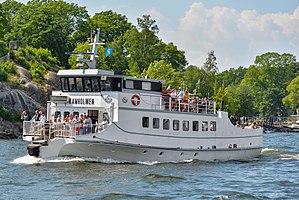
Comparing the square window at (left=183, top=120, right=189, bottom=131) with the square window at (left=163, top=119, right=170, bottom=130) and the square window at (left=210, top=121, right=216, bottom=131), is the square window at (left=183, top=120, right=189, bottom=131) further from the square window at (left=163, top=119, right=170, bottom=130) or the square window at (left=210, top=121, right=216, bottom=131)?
the square window at (left=210, top=121, right=216, bottom=131)

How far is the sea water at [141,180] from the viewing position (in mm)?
25203

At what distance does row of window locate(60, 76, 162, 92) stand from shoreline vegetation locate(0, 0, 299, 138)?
20.2 m

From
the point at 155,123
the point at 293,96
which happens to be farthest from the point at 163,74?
the point at 293,96

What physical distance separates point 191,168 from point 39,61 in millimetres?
48062

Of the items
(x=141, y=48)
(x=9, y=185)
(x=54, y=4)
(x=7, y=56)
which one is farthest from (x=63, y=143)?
(x=54, y=4)

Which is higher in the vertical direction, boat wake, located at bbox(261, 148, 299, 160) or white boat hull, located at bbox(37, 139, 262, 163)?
white boat hull, located at bbox(37, 139, 262, 163)

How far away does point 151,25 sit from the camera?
91.7 meters

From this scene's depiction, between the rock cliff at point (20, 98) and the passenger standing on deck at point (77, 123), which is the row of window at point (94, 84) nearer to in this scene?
the passenger standing on deck at point (77, 123)

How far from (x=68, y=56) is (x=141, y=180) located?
64178mm

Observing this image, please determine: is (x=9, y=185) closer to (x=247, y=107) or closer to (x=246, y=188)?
(x=246, y=188)

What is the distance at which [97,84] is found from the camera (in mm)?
34344

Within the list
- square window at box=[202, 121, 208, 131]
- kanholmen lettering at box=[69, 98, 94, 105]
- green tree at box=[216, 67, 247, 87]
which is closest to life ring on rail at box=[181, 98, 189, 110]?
square window at box=[202, 121, 208, 131]

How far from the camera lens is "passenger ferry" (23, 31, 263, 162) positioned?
32469 mm

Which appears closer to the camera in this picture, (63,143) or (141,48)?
(63,143)
